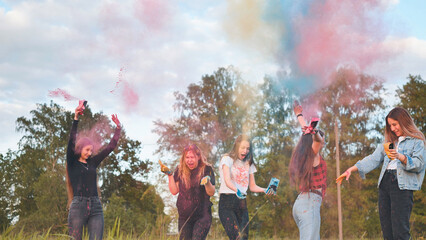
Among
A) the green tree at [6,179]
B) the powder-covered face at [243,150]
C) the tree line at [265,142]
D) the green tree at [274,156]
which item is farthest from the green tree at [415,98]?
the green tree at [6,179]

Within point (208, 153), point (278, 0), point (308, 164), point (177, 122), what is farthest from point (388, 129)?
point (177, 122)

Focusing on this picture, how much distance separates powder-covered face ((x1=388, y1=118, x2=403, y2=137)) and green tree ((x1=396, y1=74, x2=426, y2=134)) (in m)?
23.9

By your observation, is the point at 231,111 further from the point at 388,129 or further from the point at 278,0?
the point at 388,129

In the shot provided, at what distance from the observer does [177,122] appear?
2612 centimetres

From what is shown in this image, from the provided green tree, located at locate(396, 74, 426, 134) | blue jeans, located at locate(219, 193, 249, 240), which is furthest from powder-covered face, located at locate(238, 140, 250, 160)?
green tree, located at locate(396, 74, 426, 134)

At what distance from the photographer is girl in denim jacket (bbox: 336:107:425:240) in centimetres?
484

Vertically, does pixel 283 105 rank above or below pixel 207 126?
above

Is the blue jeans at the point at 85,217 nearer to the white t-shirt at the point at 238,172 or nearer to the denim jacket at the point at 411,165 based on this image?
the white t-shirt at the point at 238,172

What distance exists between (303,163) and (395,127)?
126 centimetres

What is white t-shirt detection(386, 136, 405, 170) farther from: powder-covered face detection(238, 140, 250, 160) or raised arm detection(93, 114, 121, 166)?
raised arm detection(93, 114, 121, 166)

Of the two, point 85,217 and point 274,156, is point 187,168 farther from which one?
point 274,156

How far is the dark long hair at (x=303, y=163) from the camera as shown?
15.8 ft

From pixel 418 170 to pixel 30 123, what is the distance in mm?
33046

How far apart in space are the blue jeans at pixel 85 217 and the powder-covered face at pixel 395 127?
3706 millimetres
